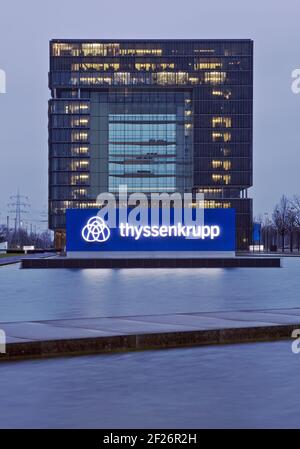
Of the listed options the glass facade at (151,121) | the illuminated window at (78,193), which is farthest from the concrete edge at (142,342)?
the illuminated window at (78,193)

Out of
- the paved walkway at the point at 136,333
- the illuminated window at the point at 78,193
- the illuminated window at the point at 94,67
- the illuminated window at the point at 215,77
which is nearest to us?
the paved walkway at the point at 136,333

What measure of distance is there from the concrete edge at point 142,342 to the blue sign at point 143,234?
4173 cm

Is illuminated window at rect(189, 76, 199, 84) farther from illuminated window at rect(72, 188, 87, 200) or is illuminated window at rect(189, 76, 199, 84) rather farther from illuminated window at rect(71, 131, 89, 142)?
illuminated window at rect(72, 188, 87, 200)

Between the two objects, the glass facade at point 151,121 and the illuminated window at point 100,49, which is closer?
the glass facade at point 151,121

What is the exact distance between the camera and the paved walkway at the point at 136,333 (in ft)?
38.9

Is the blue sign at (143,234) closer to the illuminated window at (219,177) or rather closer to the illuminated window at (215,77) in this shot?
the illuminated window at (219,177)

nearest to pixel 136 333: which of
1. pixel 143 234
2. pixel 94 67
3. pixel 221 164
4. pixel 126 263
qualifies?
pixel 126 263

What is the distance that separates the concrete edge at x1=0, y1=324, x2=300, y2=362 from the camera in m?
11.6

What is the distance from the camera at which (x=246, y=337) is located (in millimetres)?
13719

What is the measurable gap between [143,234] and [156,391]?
155 feet

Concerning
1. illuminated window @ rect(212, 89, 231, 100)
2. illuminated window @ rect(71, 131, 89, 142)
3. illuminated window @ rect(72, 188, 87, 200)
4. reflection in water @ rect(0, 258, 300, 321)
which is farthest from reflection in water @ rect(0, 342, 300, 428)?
illuminated window @ rect(212, 89, 231, 100)

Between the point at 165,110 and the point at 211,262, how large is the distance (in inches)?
4241

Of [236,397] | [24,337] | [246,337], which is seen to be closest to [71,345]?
[24,337]

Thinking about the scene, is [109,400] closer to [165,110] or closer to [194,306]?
[194,306]
